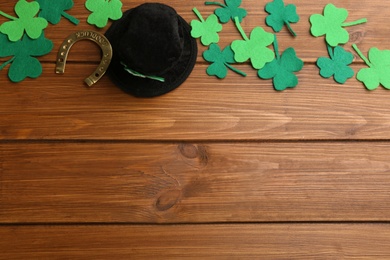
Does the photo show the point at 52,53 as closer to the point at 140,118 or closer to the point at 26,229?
the point at 140,118

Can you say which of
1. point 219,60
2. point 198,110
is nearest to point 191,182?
point 198,110

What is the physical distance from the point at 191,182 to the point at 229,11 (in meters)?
0.34

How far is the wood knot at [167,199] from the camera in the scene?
0.81 metres

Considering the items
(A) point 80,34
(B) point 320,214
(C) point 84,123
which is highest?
(A) point 80,34

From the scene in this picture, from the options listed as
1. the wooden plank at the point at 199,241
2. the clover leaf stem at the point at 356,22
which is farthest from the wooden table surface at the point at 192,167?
the clover leaf stem at the point at 356,22

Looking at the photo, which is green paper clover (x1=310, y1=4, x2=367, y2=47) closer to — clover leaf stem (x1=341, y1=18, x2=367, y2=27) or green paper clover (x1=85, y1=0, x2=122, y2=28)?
clover leaf stem (x1=341, y1=18, x2=367, y2=27)

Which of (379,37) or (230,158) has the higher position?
(379,37)

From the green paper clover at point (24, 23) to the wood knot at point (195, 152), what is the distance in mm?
341

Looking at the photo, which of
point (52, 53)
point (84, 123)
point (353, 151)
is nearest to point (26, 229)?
point (84, 123)

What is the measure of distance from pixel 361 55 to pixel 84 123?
0.53 meters

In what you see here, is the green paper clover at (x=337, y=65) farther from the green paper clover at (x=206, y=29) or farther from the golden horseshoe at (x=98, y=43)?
the golden horseshoe at (x=98, y=43)

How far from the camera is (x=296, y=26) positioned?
900mm

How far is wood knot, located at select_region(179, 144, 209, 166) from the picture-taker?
32.8 inches

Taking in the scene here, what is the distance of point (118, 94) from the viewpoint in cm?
85
